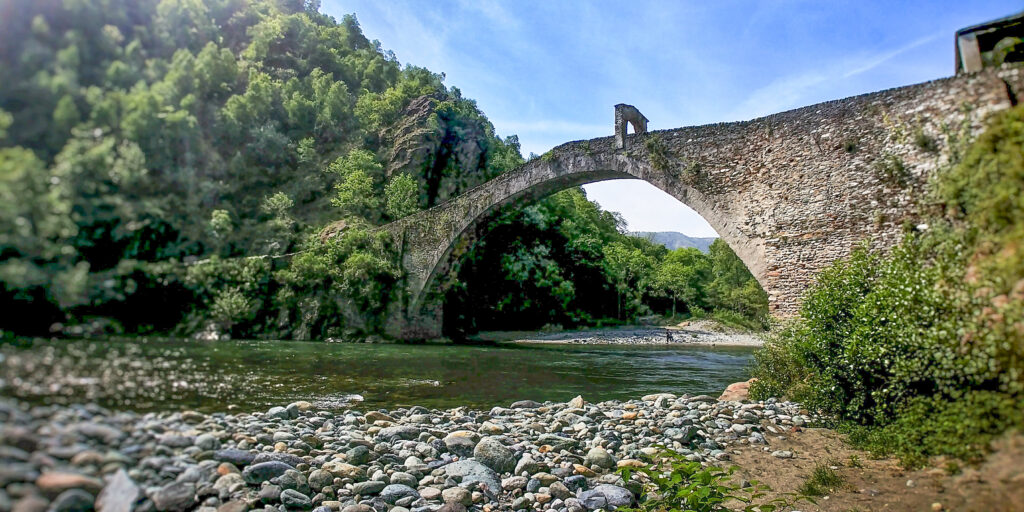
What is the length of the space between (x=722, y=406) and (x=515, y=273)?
67.1 feet

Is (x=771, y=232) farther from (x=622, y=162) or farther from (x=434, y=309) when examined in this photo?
(x=434, y=309)

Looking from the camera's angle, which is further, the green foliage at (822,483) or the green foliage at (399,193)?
the green foliage at (822,483)

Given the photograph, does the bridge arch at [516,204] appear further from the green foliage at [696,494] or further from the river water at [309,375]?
the green foliage at [696,494]

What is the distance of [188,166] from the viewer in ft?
4.85

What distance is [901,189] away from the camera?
19.9ft

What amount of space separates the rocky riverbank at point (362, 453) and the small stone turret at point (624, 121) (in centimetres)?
727

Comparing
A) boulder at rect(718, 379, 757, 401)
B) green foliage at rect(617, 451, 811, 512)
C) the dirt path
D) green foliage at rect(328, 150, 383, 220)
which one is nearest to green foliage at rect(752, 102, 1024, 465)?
the dirt path

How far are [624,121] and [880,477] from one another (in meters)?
10.8

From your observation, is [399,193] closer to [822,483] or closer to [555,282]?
[822,483]

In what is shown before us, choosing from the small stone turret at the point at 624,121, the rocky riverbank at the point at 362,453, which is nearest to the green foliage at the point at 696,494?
the rocky riverbank at the point at 362,453

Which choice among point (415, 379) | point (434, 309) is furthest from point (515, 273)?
point (415, 379)

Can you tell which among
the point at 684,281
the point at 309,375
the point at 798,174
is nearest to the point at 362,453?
the point at 309,375

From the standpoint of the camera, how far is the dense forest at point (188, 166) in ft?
3.61

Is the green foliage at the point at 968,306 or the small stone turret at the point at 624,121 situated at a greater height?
the small stone turret at the point at 624,121
